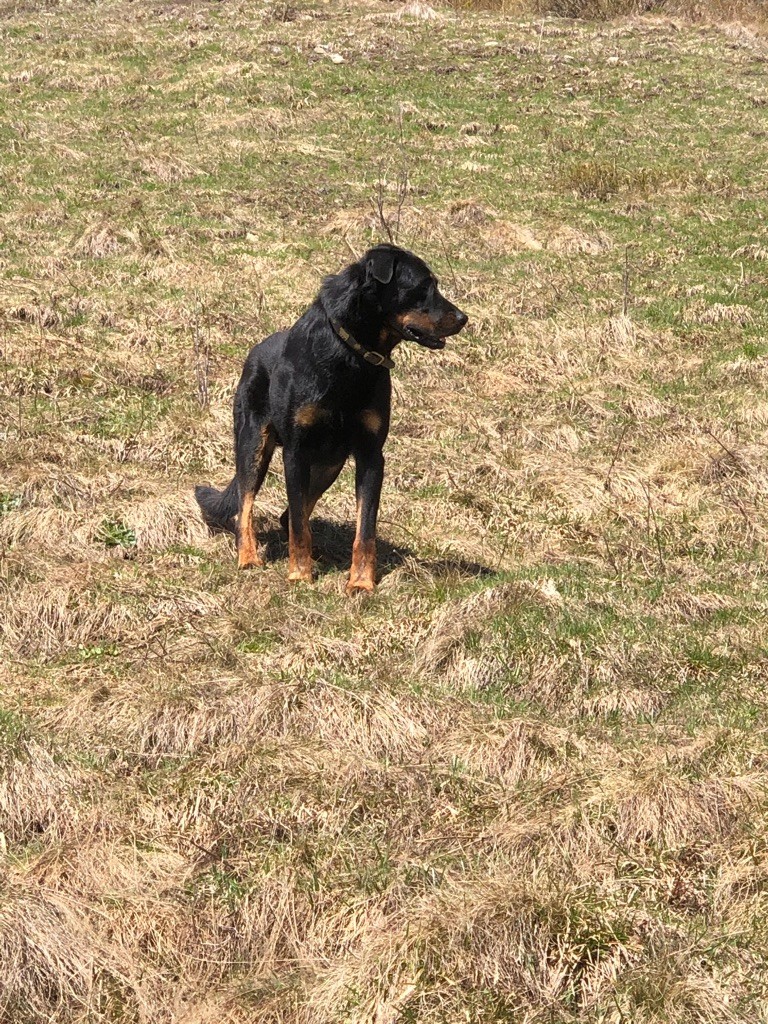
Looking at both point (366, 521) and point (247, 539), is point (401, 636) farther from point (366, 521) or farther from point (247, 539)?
point (247, 539)

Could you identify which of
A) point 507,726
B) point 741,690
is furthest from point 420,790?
point 741,690

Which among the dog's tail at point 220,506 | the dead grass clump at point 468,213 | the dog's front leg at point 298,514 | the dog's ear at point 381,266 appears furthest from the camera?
the dead grass clump at point 468,213

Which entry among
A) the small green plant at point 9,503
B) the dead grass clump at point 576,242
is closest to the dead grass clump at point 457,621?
the small green plant at point 9,503

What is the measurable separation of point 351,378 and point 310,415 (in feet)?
0.96

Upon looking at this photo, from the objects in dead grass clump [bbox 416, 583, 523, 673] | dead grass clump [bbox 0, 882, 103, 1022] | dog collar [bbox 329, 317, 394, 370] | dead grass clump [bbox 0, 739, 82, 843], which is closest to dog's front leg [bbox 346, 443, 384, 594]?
dog collar [bbox 329, 317, 394, 370]

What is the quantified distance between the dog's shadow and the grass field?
5 centimetres

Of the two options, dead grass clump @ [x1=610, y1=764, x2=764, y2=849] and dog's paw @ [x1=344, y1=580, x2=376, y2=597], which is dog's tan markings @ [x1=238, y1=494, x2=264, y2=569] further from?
dead grass clump @ [x1=610, y1=764, x2=764, y2=849]

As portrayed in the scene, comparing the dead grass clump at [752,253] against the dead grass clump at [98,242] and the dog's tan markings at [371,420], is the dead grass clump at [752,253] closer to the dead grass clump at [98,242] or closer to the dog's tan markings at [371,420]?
the dead grass clump at [98,242]

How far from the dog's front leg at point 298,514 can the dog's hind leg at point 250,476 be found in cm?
36

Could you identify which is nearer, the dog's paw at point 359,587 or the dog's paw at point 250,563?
the dog's paw at point 359,587

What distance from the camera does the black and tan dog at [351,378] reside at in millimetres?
6242

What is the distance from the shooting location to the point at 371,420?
6.42 meters

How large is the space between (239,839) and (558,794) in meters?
1.22

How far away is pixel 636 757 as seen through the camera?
4855mm
